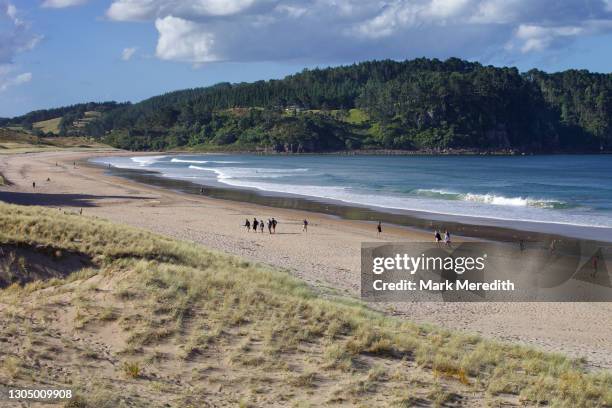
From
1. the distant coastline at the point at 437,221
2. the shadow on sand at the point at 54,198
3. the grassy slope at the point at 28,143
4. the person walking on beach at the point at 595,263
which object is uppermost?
the grassy slope at the point at 28,143

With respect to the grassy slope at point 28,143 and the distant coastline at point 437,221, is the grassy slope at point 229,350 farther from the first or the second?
the grassy slope at point 28,143

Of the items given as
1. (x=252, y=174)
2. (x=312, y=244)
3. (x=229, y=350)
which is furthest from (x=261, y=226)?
(x=252, y=174)

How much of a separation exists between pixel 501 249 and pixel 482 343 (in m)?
14.0

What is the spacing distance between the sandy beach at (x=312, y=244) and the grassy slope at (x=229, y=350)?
230 cm

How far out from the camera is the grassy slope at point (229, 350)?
394 inches

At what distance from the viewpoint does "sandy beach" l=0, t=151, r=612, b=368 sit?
1560 cm

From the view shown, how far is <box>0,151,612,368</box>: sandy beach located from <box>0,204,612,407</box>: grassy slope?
7.55ft

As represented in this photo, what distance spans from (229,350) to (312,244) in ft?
52.8

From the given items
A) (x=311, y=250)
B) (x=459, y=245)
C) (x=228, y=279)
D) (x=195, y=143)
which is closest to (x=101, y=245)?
(x=228, y=279)

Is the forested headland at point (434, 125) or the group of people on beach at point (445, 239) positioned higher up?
the forested headland at point (434, 125)

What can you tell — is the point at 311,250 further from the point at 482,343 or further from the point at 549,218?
the point at 549,218

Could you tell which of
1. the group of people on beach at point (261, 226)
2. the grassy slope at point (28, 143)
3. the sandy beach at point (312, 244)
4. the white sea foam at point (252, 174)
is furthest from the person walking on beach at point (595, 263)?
the grassy slope at point (28, 143)

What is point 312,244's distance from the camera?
27531mm

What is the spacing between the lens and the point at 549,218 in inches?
1470
